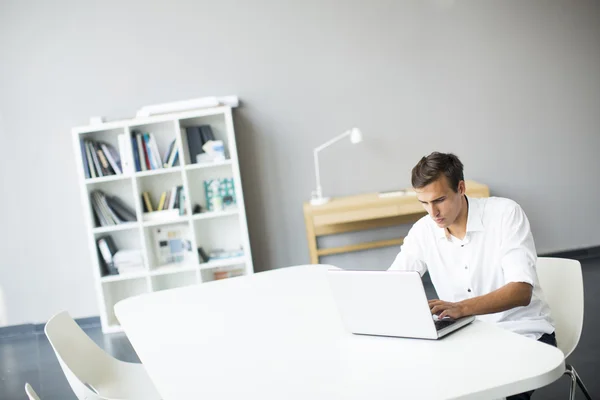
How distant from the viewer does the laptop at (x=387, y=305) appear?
2111 millimetres

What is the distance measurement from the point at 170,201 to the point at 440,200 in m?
3.26

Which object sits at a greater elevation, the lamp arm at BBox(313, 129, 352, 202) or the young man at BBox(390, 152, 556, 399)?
the lamp arm at BBox(313, 129, 352, 202)

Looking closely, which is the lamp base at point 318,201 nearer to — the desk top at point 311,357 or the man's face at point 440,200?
the desk top at point 311,357

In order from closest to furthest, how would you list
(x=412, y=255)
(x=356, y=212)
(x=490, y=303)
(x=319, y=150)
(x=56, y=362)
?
(x=490, y=303) < (x=412, y=255) < (x=56, y=362) < (x=356, y=212) < (x=319, y=150)

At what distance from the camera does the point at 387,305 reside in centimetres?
218

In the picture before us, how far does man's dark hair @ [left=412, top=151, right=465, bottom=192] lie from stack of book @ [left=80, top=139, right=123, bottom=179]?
331 centimetres

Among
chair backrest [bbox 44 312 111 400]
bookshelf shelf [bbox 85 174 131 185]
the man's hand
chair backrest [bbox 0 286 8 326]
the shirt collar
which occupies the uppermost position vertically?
bookshelf shelf [bbox 85 174 131 185]

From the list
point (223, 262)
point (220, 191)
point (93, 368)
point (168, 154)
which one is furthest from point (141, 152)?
point (93, 368)

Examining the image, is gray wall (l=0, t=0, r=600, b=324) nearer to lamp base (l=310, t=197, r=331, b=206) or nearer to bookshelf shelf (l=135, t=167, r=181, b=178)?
lamp base (l=310, t=197, r=331, b=206)

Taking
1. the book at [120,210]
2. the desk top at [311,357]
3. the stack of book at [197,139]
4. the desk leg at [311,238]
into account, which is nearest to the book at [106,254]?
the book at [120,210]

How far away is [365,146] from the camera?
18.7 feet

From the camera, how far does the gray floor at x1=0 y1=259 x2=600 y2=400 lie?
357cm

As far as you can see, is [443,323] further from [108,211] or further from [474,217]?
[108,211]

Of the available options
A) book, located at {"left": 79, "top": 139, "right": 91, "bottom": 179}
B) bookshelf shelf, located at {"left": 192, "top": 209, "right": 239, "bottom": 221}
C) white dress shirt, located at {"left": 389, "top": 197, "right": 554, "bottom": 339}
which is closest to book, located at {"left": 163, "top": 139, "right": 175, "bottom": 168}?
bookshelf shelf, located at {"left": 192, "top": 209, "right": 239, "bottom": 221}
